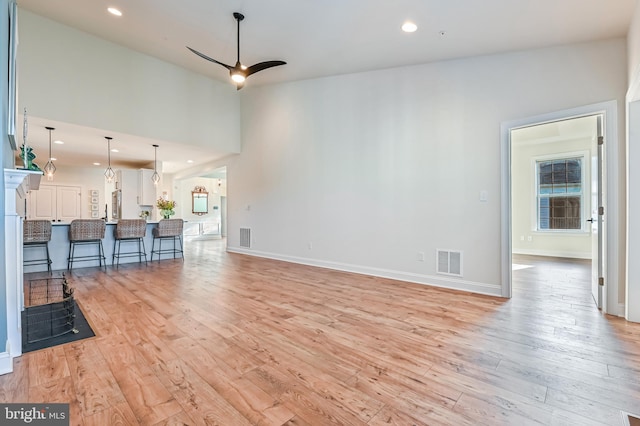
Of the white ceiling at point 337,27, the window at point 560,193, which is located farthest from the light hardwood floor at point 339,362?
the window at point 560,193

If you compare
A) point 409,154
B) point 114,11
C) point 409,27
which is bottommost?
point 409,154

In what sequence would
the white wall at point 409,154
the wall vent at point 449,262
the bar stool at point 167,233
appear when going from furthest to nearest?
1. the bar stool at point 167,233
2. the wall vent at point 449,262
3. the white wall at point 409,154

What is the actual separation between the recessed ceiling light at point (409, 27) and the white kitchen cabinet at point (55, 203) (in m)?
11.5

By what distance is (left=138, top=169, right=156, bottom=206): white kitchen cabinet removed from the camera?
27.6 ft

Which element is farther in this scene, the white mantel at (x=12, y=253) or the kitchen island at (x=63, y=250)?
the kitchen island at (x=63, y=250)

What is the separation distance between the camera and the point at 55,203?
31.2 feet

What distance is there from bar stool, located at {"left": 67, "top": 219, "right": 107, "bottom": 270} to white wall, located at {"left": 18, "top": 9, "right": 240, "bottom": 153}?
1.71m

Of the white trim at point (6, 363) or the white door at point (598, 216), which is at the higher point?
the white door at point (598, 216)

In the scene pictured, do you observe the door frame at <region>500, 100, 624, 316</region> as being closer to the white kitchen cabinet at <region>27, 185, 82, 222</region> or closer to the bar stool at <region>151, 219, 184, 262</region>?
the bar stool at <region>151, 219, 184, 262</region>

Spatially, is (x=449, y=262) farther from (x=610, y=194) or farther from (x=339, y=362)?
(x=339, y=362)

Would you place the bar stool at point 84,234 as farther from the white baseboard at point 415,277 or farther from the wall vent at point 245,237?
the white baseboard at point 415,277

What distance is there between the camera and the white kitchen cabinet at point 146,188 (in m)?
8.41

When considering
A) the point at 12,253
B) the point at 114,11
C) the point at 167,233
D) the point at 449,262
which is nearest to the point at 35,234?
the point at 167,233

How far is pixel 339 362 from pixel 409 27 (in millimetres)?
3468
